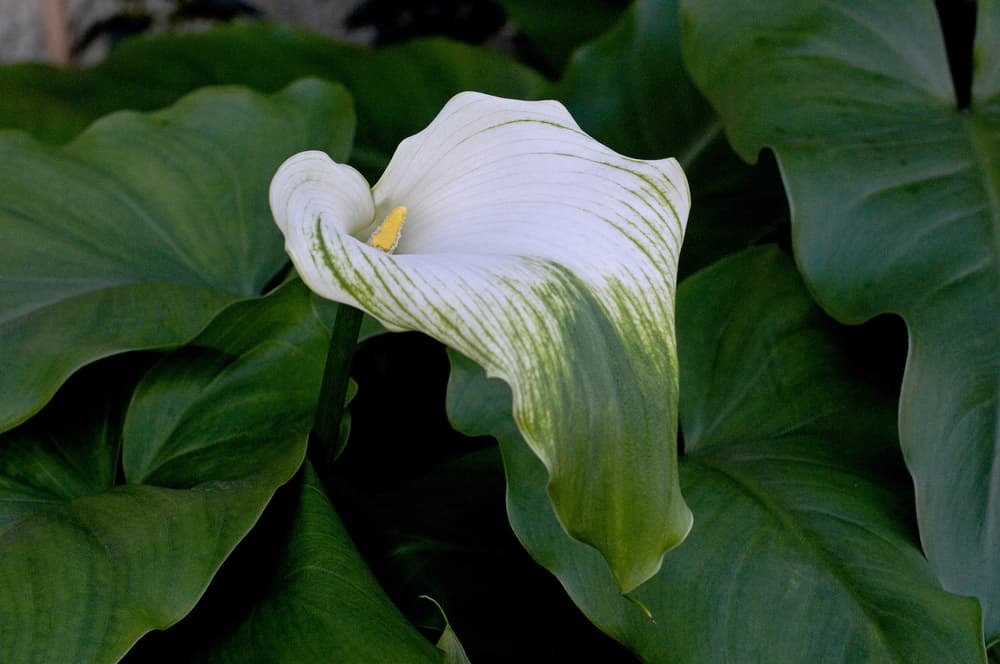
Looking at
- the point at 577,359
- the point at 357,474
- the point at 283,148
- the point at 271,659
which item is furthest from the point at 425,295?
the point at 357,474

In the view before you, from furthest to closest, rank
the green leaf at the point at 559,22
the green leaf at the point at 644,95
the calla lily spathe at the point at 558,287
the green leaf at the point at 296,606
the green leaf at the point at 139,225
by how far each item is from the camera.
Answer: the green leaf at the point at 559,22
the green leaf at the point at 644,95
the green leaf at the point at 139,225
the green leaf at the point at 296,606
the calla lily spathe at the point at 558,287

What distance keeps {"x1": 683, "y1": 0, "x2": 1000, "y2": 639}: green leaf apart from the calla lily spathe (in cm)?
23

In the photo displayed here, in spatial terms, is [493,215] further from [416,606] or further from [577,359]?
[416,606]

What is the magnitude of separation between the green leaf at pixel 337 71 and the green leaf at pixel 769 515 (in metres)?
0.40

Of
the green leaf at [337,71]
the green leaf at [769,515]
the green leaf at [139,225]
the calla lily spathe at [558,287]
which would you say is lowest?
the green leaf at [769,515]

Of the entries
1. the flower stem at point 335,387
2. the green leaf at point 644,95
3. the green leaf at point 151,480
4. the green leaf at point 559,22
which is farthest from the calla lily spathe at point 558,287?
the green leaf at point 559,22

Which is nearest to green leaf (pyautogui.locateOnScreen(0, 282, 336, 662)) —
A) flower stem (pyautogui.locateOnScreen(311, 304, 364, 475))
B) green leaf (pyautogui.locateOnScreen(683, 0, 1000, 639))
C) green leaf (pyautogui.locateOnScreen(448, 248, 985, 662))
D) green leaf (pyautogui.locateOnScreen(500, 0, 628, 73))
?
flower stem (pyautogui.locateOnScreen(311, 304, 364, 475))

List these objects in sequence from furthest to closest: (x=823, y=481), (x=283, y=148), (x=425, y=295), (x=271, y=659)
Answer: (x=283, y=148)
(x=823, y=481)
(x=271, y=659)
(x=425, y=295)

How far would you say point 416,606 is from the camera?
625 mm

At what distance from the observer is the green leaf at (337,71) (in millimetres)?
964

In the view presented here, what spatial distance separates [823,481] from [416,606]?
0.86 feet

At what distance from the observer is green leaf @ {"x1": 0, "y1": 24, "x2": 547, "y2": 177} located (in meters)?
0.96

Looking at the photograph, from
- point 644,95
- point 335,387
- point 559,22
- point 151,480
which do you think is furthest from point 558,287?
point 559,22

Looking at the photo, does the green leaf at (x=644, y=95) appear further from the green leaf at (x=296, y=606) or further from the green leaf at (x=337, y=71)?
the green leaf at (x=296, y=606)
